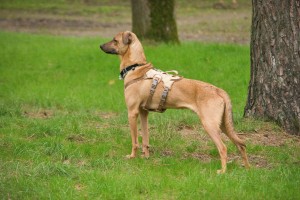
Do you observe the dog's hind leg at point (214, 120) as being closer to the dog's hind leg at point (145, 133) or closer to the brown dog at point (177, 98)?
the brown dog at point (177, 98)

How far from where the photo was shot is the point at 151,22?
17.1 metres

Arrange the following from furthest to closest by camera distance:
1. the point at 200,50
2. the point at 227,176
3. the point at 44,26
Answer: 1. the point at 44,26
2. the point at 200,50
3. the point at 227,176

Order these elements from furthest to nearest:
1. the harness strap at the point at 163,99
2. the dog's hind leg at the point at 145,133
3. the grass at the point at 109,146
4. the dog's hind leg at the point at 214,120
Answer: the dog's hind leg at the point at 145,133 → the harness strap at the point at 163,99 → the dog's hind leg at the point at 214,120 → the grass at the point at 109,146

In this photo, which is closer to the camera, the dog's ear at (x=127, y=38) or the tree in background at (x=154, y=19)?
the dog's ear at (x=127, y=38)

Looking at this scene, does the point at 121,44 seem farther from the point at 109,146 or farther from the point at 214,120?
the point at 214,120

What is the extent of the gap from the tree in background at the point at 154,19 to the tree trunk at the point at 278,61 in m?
7.81

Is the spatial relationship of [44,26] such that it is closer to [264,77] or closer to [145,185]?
[264,77]

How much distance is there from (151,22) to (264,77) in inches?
321

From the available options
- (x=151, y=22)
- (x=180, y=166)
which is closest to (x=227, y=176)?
(x=180, y=166)

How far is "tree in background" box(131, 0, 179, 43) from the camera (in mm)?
17109

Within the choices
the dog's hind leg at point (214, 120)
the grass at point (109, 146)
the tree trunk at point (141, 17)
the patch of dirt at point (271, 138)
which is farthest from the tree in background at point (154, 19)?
the dog's hind leg at point (214, 120)

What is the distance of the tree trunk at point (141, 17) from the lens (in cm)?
1711

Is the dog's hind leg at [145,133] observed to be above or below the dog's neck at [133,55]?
below

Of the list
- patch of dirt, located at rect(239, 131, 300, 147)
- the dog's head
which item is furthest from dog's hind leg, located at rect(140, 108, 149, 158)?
patch of dirt, located at rect(239, 131, 300, 147)
